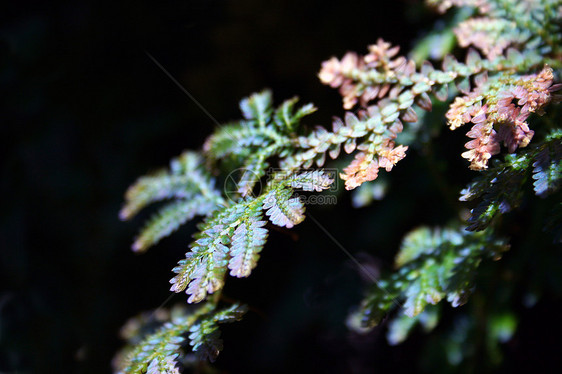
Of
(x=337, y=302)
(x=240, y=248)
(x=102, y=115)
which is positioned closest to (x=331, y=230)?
(x=337, y=302)

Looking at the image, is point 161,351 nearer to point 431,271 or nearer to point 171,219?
point 171,219

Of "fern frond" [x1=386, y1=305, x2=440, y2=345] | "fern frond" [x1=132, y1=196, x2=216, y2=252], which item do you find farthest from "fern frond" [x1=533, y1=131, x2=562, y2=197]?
"fern frond" [x1=132, y1=196, x2=216, y2=252]

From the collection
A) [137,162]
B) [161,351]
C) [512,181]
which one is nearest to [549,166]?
[512,181]

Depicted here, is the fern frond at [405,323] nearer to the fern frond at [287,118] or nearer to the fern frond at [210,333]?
the fern frond at [210,333]

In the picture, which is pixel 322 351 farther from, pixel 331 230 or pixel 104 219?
pixel 104 219

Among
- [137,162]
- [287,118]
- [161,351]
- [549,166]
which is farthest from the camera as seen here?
[137,162]

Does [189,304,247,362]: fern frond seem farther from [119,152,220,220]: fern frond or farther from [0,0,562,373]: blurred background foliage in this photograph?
[0,0,562,373]: blurred background foliage
